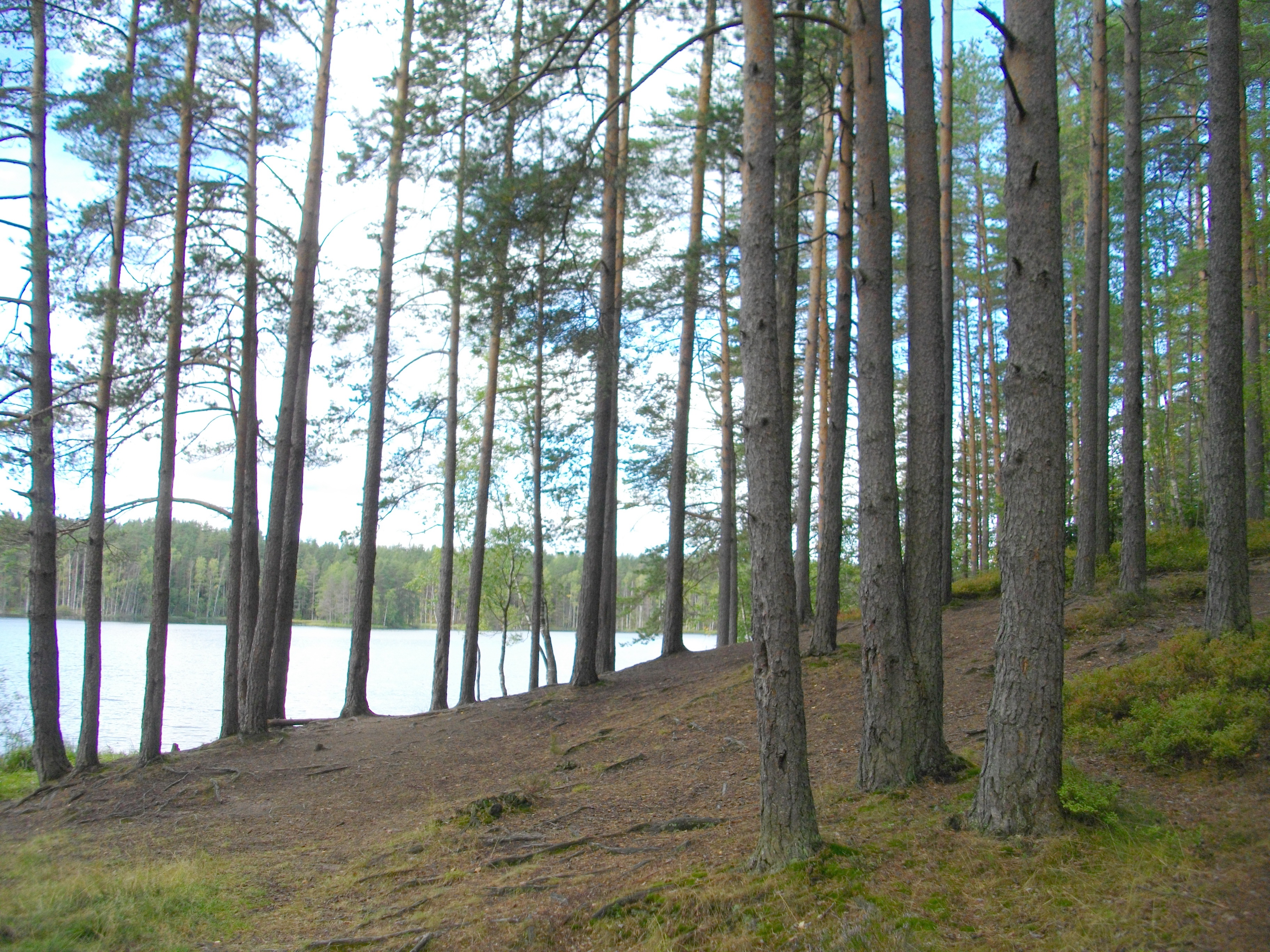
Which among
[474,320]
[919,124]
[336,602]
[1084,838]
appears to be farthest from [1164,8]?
[336,602]

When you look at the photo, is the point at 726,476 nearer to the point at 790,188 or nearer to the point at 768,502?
the point at 790,188

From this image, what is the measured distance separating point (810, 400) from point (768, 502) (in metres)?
10.3

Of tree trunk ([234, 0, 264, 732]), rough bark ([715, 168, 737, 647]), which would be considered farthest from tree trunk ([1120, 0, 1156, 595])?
tree trunk ([234, 0, 264, 732])

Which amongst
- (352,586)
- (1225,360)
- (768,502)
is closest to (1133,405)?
(1225,360)

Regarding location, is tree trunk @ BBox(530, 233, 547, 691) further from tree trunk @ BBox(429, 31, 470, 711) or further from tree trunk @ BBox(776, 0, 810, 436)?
tree trunk @ BBox(776, 0, 810, 436)

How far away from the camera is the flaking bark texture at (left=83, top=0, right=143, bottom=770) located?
33.6 feet

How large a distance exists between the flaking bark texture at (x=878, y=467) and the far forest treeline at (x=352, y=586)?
11908mm

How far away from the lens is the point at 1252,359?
13.6 m

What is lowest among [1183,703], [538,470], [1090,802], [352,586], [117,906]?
[352,586]

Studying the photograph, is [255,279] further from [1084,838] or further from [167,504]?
[1084,838]

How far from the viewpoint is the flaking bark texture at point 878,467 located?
5422mm

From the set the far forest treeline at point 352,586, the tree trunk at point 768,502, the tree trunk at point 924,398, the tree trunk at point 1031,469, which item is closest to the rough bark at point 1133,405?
the tree trunk at point 924,398

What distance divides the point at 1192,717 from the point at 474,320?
8448 mm

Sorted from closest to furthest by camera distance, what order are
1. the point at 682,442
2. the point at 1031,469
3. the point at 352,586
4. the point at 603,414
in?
the point at 1031,469 → the point at 603,414 → the point at 682,442 → the point at 352,586
